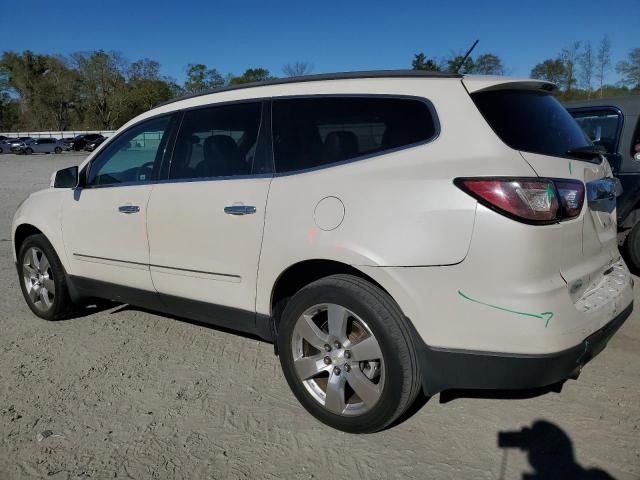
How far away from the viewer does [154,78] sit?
79.2 m

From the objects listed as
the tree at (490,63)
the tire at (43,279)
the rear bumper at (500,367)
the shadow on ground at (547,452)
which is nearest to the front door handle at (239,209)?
Result: the rear bumper at (500,367)

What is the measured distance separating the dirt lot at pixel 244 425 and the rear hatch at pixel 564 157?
81 centimetres

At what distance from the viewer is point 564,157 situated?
2.58 m

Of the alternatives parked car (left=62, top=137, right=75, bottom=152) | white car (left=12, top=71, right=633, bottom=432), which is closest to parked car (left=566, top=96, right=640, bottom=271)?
white car (left=12, top=71, right=633, bottom=432)

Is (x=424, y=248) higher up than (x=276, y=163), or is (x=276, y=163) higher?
(x=276, y=163)

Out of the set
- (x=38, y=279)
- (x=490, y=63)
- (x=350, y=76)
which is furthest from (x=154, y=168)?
(x=490, y=63)

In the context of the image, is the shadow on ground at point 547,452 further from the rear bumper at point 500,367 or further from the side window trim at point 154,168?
the side window trim at point 154,168

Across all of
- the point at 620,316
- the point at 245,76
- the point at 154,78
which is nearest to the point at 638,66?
the point at 620,316

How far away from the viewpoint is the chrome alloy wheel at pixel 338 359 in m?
2.66

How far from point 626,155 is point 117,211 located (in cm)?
494

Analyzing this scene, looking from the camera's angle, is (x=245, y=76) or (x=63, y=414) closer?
(x=63, y=414)

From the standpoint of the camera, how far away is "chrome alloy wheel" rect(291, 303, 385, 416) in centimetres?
266

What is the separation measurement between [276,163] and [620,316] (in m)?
2.01

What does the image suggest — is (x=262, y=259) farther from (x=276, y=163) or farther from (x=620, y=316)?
(x=620, y=316)
